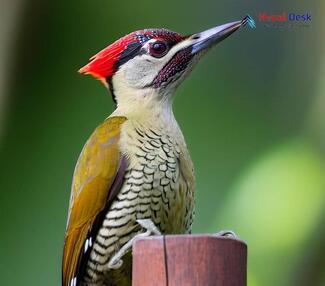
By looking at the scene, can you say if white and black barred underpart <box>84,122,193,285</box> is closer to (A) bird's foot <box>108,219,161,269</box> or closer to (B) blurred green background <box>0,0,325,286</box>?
(A) bird's foot <box>108,219,161,269</box>

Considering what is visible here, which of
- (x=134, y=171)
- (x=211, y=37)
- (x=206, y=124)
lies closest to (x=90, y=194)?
(x=134, y=171)

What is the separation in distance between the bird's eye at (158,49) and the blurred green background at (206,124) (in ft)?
2.99

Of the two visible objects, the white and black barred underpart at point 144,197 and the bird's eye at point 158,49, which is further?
the bird's eye at point 158,49

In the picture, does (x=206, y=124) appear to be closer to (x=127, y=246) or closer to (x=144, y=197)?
(x=144, y=197)

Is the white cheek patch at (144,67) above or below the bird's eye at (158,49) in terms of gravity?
below

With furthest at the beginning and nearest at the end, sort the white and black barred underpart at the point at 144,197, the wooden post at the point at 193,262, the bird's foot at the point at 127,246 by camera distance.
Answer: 1. the white and black barred underpart at the point at 144,197
2. the bird's foot at the point at 127,246
3. the wooden post at the point at 193,262

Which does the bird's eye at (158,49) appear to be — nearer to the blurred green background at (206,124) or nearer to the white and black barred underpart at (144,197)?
the white and black barred underpart at (144,197)

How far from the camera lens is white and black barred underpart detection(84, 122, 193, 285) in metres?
3.45

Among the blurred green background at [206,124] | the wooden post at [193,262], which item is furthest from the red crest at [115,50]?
the wooden post at [193,262]

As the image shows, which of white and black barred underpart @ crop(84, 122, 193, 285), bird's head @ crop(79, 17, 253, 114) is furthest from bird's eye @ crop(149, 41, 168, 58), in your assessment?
white and black barred underpart @ crop(84, 122, 193, 285)

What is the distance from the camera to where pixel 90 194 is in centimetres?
352

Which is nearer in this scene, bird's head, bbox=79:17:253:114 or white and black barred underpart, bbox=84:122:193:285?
white and black barred underpart, bbox=84:122:193:285

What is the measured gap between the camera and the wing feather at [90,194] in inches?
137

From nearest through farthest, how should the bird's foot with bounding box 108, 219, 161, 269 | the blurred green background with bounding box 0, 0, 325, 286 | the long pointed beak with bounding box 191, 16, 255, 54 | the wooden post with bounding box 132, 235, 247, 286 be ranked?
the wooden post with bounding box 132, 235, 247, 286 → the bird's foot with bounding box 108, 219, 161, 269 → the long pointed beak with bounding box 191, 16, 255, 54 → the blurred green background with bounding box 0, 0, 325, 286
